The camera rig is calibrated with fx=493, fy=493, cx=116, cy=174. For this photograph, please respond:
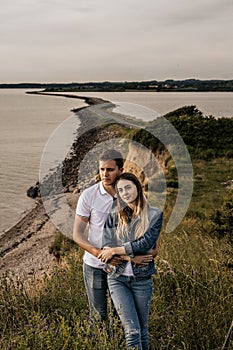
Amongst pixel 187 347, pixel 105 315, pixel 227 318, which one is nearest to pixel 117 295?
pixel 105 315

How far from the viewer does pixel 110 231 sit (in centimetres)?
372

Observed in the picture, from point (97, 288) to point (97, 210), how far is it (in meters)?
0.63

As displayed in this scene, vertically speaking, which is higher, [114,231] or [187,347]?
[114,231]

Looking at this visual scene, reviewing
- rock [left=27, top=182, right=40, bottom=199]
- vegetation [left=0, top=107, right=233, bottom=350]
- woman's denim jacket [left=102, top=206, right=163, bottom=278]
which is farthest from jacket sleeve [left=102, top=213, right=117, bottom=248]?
rock [left=27, top=182, right=40, bottom=199]

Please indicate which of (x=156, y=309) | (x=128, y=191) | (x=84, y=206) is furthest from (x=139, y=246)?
(x=156, y=309)

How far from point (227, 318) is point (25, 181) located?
30347 millimetres

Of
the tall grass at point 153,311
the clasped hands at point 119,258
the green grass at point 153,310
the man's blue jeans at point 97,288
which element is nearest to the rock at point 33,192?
the green grass at point 153,310

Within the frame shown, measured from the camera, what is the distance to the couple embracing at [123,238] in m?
3.60

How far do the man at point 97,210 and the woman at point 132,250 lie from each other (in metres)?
0.12

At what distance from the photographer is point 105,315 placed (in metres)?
3.98

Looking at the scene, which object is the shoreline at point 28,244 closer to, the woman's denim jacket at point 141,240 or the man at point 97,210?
the man at point 97,210

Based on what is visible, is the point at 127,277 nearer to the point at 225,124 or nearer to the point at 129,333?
the point at 129,333

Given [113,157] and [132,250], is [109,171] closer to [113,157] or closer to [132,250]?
[113,157]

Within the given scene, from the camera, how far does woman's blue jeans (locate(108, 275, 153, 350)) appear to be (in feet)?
11.7
